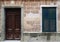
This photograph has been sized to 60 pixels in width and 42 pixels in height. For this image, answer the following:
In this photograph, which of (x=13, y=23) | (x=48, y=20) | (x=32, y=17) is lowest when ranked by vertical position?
(x=13, y=23)

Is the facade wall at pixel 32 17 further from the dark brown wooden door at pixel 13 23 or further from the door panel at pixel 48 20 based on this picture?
the dark brown wooden door at pixel 13 23

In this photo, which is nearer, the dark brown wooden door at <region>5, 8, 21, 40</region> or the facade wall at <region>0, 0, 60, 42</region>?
the facade wall at <region>0, 0, 60, 42</region>

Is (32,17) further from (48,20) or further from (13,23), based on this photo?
(13,23)

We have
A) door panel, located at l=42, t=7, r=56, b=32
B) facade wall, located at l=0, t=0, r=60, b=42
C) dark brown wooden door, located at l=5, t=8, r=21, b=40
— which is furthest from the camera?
dark brown wooden door, located at l=5, t=8, r=21, b=40

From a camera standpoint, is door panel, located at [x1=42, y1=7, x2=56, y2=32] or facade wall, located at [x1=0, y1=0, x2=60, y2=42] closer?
facade wall, located at [x1=0, y1=0, x2=60, y2=42]

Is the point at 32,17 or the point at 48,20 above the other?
the point at 32,17

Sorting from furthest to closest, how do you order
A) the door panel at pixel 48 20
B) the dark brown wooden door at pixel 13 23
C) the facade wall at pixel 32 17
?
1. the dark brown wooden door at pixel 13 23
2. the door panel at pixel 48 20
3. the facade wall at pixel 32 17

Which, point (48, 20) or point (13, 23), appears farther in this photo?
point (13, 23)

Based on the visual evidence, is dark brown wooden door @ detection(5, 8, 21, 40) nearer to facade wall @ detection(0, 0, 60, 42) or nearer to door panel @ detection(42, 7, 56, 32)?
facade wall @ detection(0, 0, 60, 42)

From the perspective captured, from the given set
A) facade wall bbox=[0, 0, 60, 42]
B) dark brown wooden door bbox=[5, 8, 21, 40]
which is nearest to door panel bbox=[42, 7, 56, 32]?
facade wall bbox=[0, 0, 60, 42]

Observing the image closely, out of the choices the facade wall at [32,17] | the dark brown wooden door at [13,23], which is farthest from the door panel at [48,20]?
the dark brown wooden door at [13,23]

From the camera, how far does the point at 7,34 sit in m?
11.6

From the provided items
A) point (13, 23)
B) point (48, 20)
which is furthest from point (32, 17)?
point (13, 23)

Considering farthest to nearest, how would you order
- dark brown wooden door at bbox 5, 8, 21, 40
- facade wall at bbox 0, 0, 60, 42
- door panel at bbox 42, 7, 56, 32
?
dark brown wooden door at bbox 5, 8, 21, 40 < door panel at bbox 42, 7, 56, 32 < facade wall at bbox 0, 0, 60, 42
